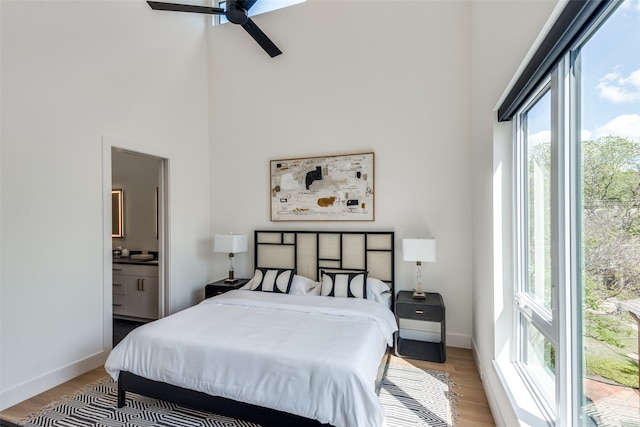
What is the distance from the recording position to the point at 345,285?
3127mm

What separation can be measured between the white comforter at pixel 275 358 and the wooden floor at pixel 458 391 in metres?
0.65

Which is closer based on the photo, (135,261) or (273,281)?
(273,281)

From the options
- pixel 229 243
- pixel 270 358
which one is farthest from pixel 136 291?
pixel 270 358

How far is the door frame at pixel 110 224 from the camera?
2.87 meters

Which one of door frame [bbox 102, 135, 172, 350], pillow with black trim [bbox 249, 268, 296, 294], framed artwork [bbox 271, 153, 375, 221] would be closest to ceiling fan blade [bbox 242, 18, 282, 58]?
framed artwork [bbox 271, 153, 375, 221]

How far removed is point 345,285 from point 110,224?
2.47 m

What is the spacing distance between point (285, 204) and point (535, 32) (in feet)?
9.69

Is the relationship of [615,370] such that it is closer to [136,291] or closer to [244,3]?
[244,3]

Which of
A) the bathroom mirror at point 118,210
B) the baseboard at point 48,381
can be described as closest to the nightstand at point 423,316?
the baseboard at point 48,381

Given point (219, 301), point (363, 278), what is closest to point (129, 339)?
point (219, 301)

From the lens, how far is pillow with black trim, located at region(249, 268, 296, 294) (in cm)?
331

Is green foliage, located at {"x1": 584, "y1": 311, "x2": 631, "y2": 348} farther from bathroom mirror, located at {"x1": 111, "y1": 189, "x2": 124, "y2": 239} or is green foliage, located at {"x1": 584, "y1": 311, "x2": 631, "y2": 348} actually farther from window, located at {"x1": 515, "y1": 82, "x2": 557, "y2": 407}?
bathroom mirror, located at {"x1": 111, "y1": 189, "x2": 124, "y2": 239}

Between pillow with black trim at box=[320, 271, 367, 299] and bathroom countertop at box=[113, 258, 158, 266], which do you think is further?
bathroom countertop at box=[113, 258, 158, 266]

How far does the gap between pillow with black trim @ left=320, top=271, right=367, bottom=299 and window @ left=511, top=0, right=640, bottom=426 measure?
64.5 inches
